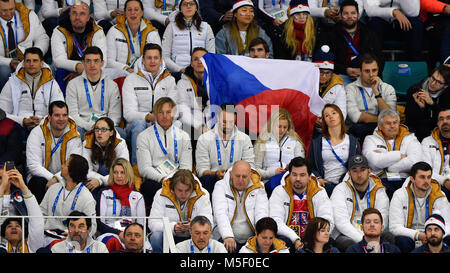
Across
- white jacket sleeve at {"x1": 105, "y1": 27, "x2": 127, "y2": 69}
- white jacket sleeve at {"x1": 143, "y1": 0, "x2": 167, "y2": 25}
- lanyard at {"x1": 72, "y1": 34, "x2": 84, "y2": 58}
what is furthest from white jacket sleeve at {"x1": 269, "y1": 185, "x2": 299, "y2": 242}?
white jacket sleeve at {"x1": 143, "y1": 0, "x2": 167, "y2": 25}

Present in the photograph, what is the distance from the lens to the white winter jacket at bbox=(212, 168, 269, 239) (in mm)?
10961

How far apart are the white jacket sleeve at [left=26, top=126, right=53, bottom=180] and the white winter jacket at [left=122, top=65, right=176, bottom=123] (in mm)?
1224

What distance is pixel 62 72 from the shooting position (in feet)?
42.7

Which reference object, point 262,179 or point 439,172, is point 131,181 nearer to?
point 262,179

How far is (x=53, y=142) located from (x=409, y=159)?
410cm

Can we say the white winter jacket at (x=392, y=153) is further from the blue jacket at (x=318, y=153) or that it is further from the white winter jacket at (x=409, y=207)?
the white winter jacket at (x=409, y=207)

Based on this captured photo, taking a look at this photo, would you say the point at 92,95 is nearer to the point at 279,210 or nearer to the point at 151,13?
the point at 151,13

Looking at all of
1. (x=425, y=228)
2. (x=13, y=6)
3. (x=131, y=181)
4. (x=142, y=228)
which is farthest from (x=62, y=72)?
(x=425, y=228)

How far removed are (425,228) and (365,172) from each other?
1.01m

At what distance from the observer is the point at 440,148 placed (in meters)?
12.0

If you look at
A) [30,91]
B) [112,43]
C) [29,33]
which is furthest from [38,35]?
[30,91]

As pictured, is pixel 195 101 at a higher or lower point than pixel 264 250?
higher

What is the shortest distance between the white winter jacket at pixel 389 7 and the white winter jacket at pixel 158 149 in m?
3.91
